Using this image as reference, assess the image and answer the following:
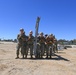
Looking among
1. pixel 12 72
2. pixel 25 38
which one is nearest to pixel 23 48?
pixel 25 38

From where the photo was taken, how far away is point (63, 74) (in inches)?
368

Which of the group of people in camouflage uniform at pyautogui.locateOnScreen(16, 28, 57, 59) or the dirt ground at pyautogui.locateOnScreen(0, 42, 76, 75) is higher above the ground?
the group of people in camouflage uniform at pyautogui.locateOnScreen(16, 28, 57, 59)

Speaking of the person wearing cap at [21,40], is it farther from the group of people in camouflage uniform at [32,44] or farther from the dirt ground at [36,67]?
the dirt ground at [36,67]

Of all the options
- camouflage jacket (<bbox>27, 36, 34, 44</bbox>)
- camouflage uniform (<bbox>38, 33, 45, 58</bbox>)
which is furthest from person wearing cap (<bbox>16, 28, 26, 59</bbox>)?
camouflage uniform (<bbox>38, 33, 45, 58</bbox>)

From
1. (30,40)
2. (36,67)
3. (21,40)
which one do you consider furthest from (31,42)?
(36,67)

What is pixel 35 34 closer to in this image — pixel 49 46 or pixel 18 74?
pixel 49 46

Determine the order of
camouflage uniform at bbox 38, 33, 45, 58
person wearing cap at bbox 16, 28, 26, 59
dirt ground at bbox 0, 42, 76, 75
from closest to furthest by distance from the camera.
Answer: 1. dirt ground at bbox 0, 42, 76, 75
2. person wearing cap at bbox 16, 28, 26, 59
3. camouflage uniform at bbox 38, 33, 45, 58

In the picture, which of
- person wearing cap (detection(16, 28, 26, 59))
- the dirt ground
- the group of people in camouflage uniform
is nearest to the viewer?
the dirt ground

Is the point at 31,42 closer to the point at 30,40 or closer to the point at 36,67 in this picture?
the point at 30,40

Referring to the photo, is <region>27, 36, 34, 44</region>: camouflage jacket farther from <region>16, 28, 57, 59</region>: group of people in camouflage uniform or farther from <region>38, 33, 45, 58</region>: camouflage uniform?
<region>38, 33, 45, 58</region>: camouflage uniform

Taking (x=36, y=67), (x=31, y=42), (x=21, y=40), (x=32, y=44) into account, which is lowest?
(x=36, y=67)

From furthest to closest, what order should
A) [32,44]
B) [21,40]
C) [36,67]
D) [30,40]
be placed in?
[32,44] → [30,40] → [21,40] → [36,67]

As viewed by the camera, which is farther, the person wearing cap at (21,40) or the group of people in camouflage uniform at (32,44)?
the group of people in camouflage uniform at (32,44)

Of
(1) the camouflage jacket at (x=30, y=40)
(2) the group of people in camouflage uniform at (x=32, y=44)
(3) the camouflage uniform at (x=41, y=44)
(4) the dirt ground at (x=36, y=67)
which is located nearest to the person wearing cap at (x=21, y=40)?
(2) the group of people in camouflage uniform at (x=32, y=44)
